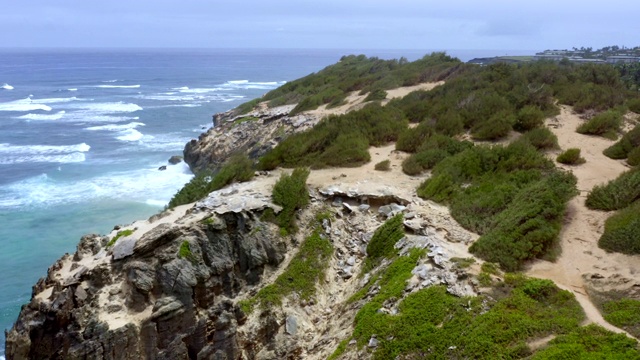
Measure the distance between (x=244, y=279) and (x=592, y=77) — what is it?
1035 inches

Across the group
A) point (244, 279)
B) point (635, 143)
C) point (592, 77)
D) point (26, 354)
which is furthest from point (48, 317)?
point (592, 77)

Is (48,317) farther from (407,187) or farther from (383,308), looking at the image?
(407,187)

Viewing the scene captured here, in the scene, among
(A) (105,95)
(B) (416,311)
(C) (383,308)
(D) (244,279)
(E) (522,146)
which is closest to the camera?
(B) (416,311)

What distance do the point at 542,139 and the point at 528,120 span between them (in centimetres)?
239

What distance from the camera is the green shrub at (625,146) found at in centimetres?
1828

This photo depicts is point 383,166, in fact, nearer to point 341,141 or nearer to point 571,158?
point 341,141

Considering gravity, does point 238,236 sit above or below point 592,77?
below

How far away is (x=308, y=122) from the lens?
27688 mm

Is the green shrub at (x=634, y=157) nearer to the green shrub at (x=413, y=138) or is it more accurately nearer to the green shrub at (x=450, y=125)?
the green shrub at (x=450, y=125)

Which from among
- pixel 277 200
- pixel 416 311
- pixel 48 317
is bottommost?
pixel 48 317

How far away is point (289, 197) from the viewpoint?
48.0 ft

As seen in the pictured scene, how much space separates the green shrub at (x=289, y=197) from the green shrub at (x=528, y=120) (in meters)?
11.3

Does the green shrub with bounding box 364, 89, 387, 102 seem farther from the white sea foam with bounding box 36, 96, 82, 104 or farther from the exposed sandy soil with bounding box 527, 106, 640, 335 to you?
the white sea foam with bounding box 36, 96, 82, 104

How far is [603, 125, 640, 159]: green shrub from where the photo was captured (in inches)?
720
